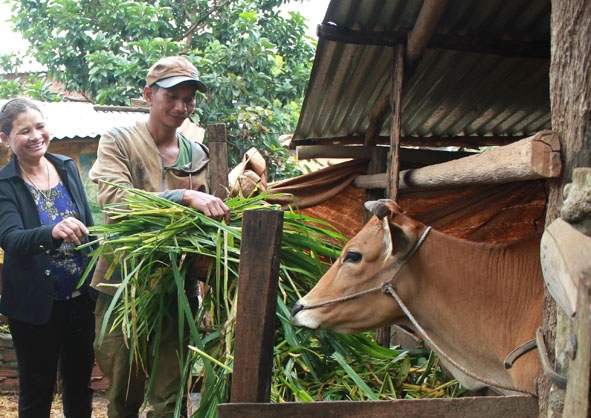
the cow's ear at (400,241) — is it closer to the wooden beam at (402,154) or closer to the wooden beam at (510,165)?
the wooden beam at (510,165)

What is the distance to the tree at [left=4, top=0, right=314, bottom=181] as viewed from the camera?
902cm

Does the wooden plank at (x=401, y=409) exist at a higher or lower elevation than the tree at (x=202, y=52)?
lower

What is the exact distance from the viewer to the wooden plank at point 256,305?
1.97m

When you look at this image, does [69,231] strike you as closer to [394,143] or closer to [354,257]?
[354,257]

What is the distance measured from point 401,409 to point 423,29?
2.10 metres

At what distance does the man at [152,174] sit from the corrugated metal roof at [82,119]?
397 cm

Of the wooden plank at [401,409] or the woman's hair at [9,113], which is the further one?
the woman's hair at [9,113]

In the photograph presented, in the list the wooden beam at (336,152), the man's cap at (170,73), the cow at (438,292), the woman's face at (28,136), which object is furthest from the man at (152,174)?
the wooden beam at (336,152)

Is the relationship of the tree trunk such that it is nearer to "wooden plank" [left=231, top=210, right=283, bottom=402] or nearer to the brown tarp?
"wooden plank" [left=231, top=210, right=283, bottom=402]

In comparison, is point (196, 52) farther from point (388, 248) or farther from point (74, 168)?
point (388, 248)

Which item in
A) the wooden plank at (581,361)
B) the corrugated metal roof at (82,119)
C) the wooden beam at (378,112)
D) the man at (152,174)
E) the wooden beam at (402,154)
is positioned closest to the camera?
the wooden plank at (581,361)

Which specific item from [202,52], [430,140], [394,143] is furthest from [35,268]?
[202,52]

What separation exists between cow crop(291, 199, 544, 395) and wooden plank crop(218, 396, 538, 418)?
0.61 meters

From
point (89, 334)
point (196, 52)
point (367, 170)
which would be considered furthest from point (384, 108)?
point (196, 52)
